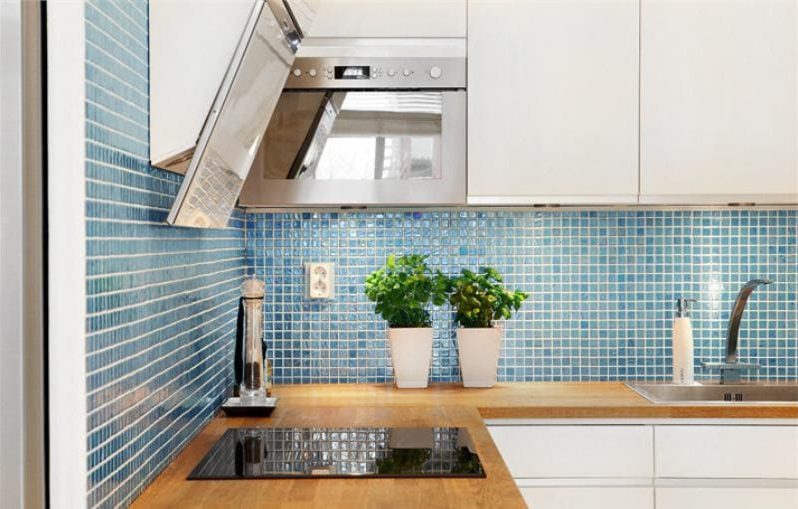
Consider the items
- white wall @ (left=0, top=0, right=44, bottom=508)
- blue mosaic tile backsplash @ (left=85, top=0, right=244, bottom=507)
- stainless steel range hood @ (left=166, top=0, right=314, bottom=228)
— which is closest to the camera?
white wall @ (left=0, top=0, right=44, bottom=508)

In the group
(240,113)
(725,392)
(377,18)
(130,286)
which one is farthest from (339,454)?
(725,392)

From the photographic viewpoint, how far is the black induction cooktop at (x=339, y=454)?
5.67ft

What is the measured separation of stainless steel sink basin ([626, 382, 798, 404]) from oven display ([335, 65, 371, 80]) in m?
1.28

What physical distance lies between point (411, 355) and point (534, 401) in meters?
0.43

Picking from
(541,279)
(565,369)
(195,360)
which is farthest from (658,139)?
(195,360)

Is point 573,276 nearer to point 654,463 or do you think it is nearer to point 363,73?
point 654,463

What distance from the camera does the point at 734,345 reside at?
2.80 meters

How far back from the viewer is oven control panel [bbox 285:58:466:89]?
2482 millimetres

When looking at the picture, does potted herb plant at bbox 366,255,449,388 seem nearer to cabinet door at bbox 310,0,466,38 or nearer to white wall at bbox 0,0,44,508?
cabinet door at bbox 310,0,466,38

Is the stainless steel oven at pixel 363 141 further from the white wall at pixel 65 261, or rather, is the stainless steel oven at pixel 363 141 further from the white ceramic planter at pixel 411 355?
the white wall at pixel 65 261

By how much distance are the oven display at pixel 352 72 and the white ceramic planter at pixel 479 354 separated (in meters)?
0.84

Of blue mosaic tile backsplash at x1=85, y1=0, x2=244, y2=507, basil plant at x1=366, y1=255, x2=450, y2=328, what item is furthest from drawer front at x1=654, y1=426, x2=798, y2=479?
blue mosaic tile backsplash at x1=85, y1=0, x2=244, y2=507

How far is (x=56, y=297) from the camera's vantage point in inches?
49.6

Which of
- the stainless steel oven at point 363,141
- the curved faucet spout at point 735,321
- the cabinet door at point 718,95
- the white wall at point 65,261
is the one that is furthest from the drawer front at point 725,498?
the white wall at point 65,261
